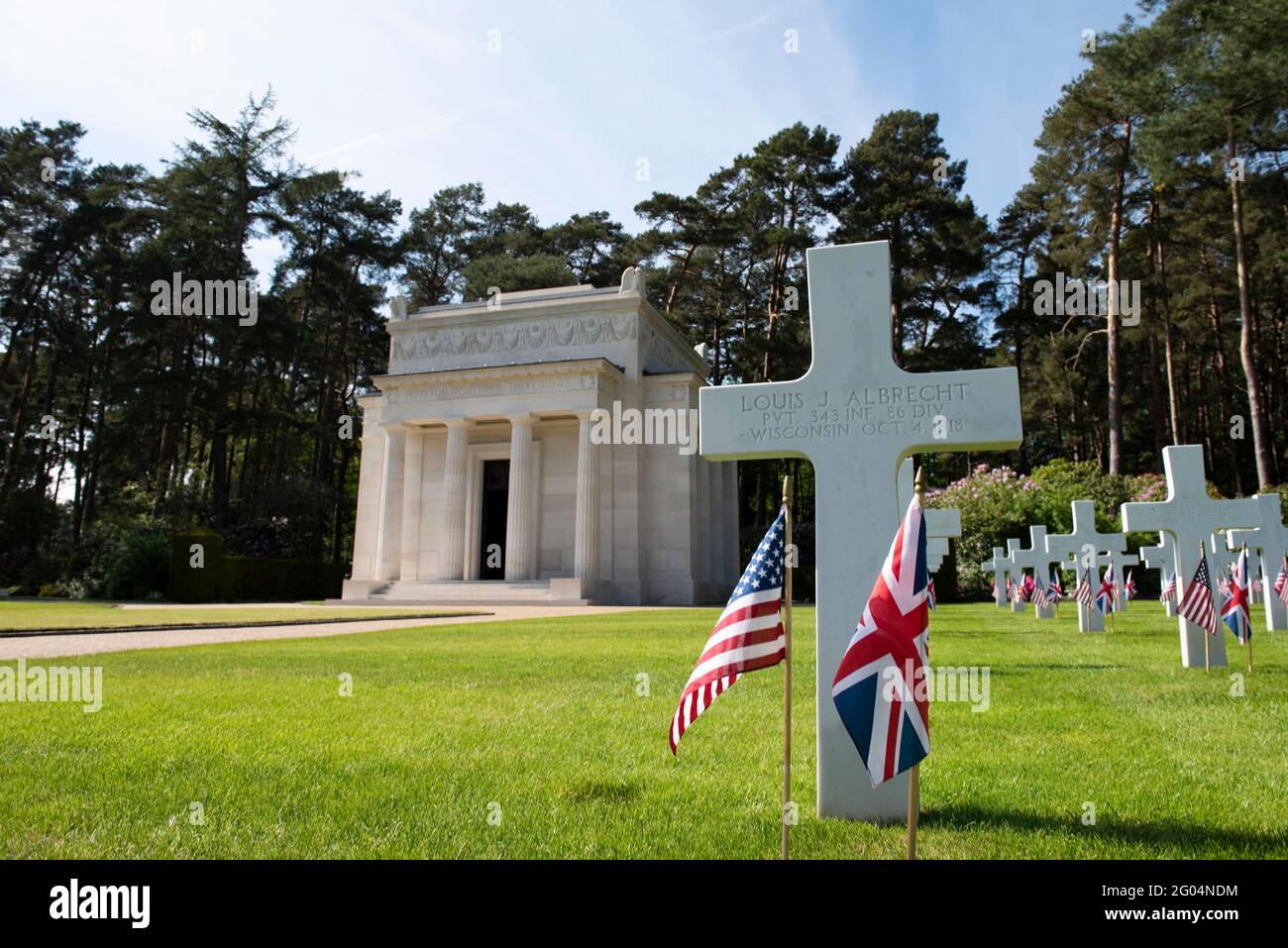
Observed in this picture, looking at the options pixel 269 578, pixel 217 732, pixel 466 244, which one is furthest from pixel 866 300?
pixel 466 244

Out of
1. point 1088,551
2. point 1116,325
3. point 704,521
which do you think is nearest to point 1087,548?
point 1088,551

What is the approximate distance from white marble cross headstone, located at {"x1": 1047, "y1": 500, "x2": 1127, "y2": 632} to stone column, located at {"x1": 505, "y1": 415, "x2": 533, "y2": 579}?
20464mm

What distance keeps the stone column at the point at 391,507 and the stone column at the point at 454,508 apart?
2346mm

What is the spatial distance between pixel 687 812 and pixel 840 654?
1.10 metres

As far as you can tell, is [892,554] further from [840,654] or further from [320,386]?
[320,386]

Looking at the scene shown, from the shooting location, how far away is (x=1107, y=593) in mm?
14953

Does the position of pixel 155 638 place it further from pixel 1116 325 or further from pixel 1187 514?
pixel 1116 325

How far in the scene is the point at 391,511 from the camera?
34.8 m

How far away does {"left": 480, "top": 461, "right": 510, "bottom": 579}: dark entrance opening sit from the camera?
37.1 meters

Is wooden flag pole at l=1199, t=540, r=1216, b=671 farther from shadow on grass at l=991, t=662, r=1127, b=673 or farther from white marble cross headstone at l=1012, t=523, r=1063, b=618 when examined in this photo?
white marble cross headstone at l=1012, t=523, r=1063, b=618

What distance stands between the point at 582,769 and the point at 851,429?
2.50m

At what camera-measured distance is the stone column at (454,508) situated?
33719 mm

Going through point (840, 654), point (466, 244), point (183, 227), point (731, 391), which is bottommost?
point (840, 654)
